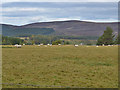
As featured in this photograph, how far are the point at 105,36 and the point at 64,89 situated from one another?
127m

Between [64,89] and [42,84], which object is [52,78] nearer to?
[42,84]

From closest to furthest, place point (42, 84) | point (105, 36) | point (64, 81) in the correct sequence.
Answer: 1. point (42, 84)
2. point (64, 81)
3. point (105, 36)

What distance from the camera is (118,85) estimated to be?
13.8 meters

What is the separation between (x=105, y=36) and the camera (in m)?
136

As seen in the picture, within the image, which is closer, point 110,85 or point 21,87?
point 21,87

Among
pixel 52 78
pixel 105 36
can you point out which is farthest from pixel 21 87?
pixel 105 36

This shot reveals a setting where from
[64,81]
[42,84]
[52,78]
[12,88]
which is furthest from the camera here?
[52,78]

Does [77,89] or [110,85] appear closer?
[77,89]

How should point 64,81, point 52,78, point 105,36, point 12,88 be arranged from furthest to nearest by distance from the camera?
1. point 105,36
2. point 52,78
3. point 64,81
4. point 12,88

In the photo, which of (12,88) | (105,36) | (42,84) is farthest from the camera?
(105,36)

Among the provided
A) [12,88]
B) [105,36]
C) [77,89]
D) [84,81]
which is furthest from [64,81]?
[105,36]

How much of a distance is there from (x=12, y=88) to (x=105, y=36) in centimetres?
12733

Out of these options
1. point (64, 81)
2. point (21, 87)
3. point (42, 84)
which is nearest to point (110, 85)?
point (64, 81)

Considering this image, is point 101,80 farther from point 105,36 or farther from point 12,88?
point 105,36
